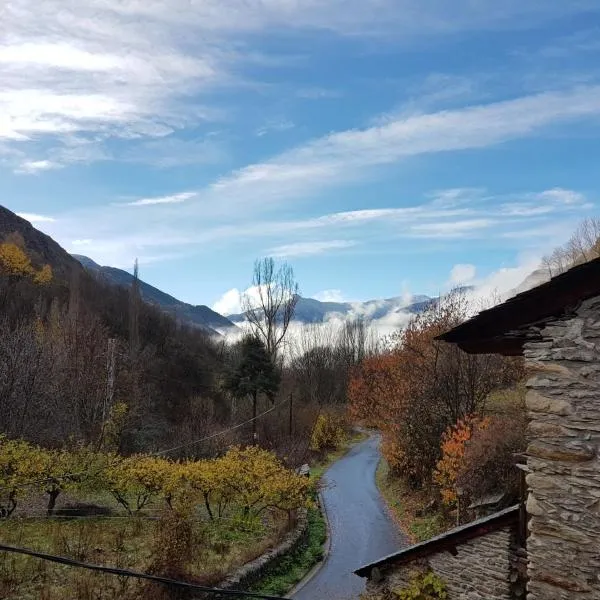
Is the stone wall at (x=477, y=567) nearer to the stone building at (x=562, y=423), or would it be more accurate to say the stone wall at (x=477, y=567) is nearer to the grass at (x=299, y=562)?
the grass at (x=299, y=562)

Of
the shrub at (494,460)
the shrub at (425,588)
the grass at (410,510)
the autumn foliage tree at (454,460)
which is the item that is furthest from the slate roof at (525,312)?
the grass at (410,510)

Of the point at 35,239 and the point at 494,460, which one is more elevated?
the point at 35,239

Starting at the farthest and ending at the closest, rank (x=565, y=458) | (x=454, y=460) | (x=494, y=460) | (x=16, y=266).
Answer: (x=16, y=266) < (x=454, y=460) < (x=494, y=460) < (x=565, y=458)

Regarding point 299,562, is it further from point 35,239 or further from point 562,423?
point 35,239

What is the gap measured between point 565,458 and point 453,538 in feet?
18.4

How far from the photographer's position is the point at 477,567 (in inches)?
351

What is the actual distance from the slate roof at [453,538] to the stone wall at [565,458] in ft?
13.7

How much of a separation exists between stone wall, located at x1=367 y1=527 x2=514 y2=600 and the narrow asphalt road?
393cm

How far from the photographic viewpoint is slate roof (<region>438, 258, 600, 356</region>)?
4.39m

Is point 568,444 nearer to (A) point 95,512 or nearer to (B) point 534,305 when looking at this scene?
(B) point 534,305

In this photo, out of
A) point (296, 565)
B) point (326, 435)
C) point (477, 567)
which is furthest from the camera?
point (326, 435)

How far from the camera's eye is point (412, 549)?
993cm

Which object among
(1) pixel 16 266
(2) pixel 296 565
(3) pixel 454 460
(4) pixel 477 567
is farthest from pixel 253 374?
(1) pixel 16 266

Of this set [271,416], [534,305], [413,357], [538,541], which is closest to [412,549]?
[538,541]
